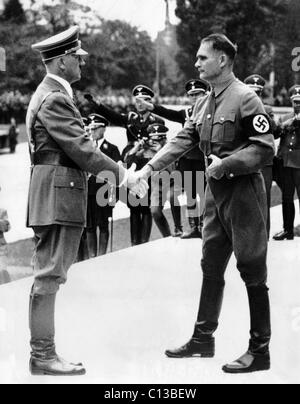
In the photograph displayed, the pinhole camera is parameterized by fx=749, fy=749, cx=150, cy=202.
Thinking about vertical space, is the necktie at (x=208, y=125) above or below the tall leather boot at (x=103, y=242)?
above

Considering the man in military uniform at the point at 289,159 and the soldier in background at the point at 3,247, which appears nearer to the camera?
the soldier in background at the point at 3,247

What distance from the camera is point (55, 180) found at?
13.3 ft

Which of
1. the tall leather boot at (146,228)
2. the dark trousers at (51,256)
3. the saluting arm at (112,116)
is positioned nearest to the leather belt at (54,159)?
the dark trousers at (51,256)

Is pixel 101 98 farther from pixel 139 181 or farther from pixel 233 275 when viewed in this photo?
pixel 139 181

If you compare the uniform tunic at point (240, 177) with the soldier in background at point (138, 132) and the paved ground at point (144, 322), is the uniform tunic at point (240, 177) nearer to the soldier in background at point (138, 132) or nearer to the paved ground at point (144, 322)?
the paved ground at point (144, 322)

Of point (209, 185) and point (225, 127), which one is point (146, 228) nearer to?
point (209, 185)

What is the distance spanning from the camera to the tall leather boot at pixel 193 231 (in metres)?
7.98

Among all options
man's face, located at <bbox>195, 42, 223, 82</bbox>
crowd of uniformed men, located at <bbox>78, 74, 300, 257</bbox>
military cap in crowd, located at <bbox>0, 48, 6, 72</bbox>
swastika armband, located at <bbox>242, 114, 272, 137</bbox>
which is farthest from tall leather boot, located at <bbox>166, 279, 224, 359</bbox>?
military cap in crowd, located at <bbox>0, 48, 6, 72</bbox>

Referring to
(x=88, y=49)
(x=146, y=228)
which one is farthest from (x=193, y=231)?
(x=88, y=49)

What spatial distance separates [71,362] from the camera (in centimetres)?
423

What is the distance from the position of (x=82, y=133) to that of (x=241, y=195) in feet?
3.06

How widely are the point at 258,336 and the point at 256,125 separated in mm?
1181

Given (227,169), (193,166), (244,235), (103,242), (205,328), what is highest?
(227,169)
